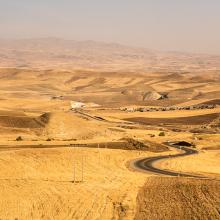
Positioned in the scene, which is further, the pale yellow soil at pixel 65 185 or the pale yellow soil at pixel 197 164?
the pale yellow soil at pixel 197 164

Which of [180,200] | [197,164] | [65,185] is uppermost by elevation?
[180,200]

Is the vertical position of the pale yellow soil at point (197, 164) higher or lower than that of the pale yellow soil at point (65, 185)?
lower

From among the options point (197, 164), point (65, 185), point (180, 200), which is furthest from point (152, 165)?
point (180, 200)

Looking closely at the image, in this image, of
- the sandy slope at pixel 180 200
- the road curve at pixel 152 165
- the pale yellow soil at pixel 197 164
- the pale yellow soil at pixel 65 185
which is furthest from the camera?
the pale yellow soil at pixel 197 164

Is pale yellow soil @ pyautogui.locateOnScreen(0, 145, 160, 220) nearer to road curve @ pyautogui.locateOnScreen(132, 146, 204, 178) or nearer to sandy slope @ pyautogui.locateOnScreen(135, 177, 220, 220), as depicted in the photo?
sandy slope @ pyautogui.locateOnScreen(135, 177, 220, 220)

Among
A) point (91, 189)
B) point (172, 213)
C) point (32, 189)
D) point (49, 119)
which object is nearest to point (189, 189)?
point (172, 213)

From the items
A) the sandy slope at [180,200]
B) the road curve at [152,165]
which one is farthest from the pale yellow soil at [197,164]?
the sandy slope at [180,200]

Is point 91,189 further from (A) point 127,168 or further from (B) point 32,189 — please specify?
(A) point 127,168

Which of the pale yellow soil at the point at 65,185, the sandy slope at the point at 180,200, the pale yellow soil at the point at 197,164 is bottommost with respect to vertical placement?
the pale yellow soil at the point at 197,164

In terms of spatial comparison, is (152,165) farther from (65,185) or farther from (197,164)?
(65,185)

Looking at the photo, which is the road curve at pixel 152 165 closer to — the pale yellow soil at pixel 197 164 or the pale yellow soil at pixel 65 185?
the pale yellow soil at pixel 197 164

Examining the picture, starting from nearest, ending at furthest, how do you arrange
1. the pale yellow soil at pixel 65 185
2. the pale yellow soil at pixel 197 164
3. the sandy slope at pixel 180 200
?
the sandy slope at pixel 180 200 < the pale yellow soil at pixel 65 185 < the pale yellow soil at pixel 197 164
